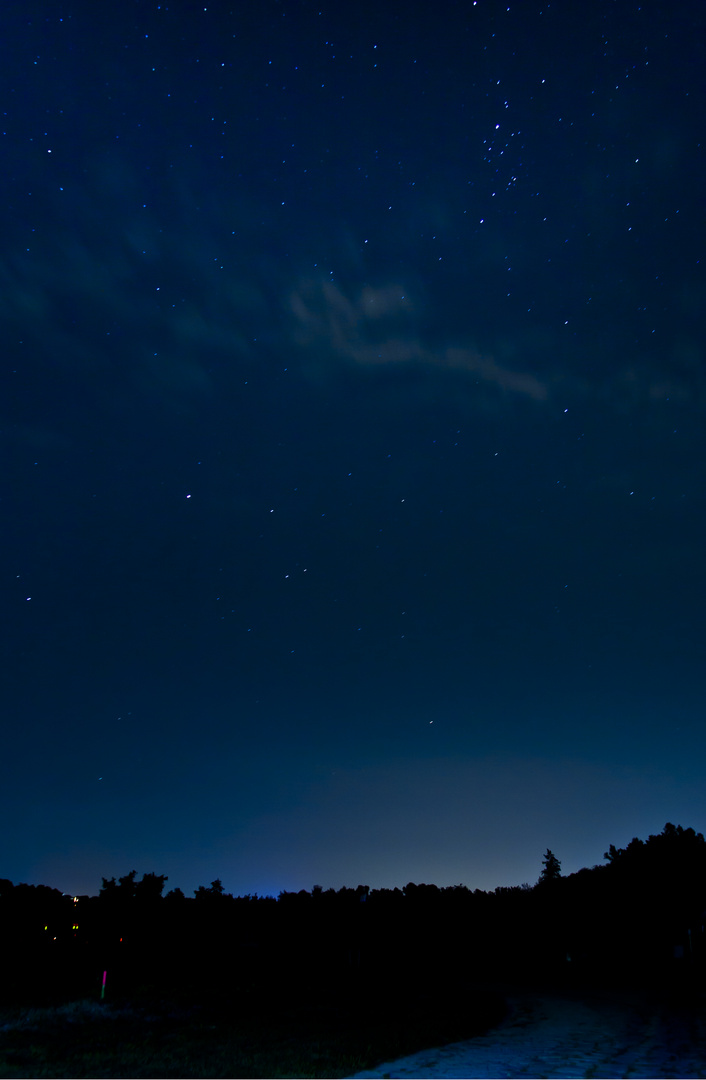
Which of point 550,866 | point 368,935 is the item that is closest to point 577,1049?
point 368,935

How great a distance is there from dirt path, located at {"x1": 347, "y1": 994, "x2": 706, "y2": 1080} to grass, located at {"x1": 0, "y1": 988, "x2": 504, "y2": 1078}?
2.77 feet

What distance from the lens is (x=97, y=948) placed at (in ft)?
137

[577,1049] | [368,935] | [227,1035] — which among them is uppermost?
[368,935]

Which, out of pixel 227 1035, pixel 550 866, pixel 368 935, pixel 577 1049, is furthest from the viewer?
pixel 550 866

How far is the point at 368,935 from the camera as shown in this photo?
183 ft

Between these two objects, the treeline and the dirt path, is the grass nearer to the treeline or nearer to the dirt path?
the dirt path

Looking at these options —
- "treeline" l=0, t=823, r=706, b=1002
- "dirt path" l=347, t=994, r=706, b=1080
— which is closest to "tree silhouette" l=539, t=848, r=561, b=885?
"treeline" l=0, t=823, r=706, b=1002

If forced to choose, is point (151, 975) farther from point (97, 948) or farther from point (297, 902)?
point (297, 902)

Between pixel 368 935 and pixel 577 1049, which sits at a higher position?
pixel 368 935

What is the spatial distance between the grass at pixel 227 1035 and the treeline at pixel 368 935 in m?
6.09

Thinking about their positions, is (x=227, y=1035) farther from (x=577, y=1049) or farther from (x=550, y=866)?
A: (x=550, y=866)

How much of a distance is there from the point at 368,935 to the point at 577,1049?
44.8 m

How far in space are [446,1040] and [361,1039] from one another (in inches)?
82.0

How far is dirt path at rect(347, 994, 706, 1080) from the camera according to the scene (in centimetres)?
1283
